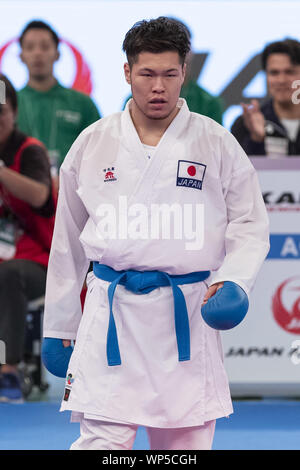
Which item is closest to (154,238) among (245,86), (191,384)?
(191,384)

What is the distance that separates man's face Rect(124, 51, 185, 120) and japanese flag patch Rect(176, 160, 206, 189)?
0.54 feet

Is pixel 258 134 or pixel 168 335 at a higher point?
pixel 258 134

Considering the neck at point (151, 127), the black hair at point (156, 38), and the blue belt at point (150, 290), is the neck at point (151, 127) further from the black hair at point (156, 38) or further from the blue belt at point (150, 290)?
the blue belt at point (150, 290)

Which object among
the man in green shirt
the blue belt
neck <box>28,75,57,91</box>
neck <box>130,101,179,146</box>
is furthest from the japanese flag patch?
neck <box>28,75,57,91</box>

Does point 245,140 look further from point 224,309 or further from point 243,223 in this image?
point 224,309

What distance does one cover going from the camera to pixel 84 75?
739cm

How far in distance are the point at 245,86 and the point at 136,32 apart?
19.7ft

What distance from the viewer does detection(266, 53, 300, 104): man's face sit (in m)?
5.10

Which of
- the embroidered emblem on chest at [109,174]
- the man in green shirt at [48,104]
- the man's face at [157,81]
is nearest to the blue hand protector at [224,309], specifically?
the embroidered emblem on chest at [109,174]

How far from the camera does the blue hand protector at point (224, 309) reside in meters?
2.44

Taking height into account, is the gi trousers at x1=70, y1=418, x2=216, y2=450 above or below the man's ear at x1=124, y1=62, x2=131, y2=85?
below

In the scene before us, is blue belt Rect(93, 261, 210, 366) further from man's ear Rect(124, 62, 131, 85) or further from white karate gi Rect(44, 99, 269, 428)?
man's ear Rect(124, 62, 131, 85)
